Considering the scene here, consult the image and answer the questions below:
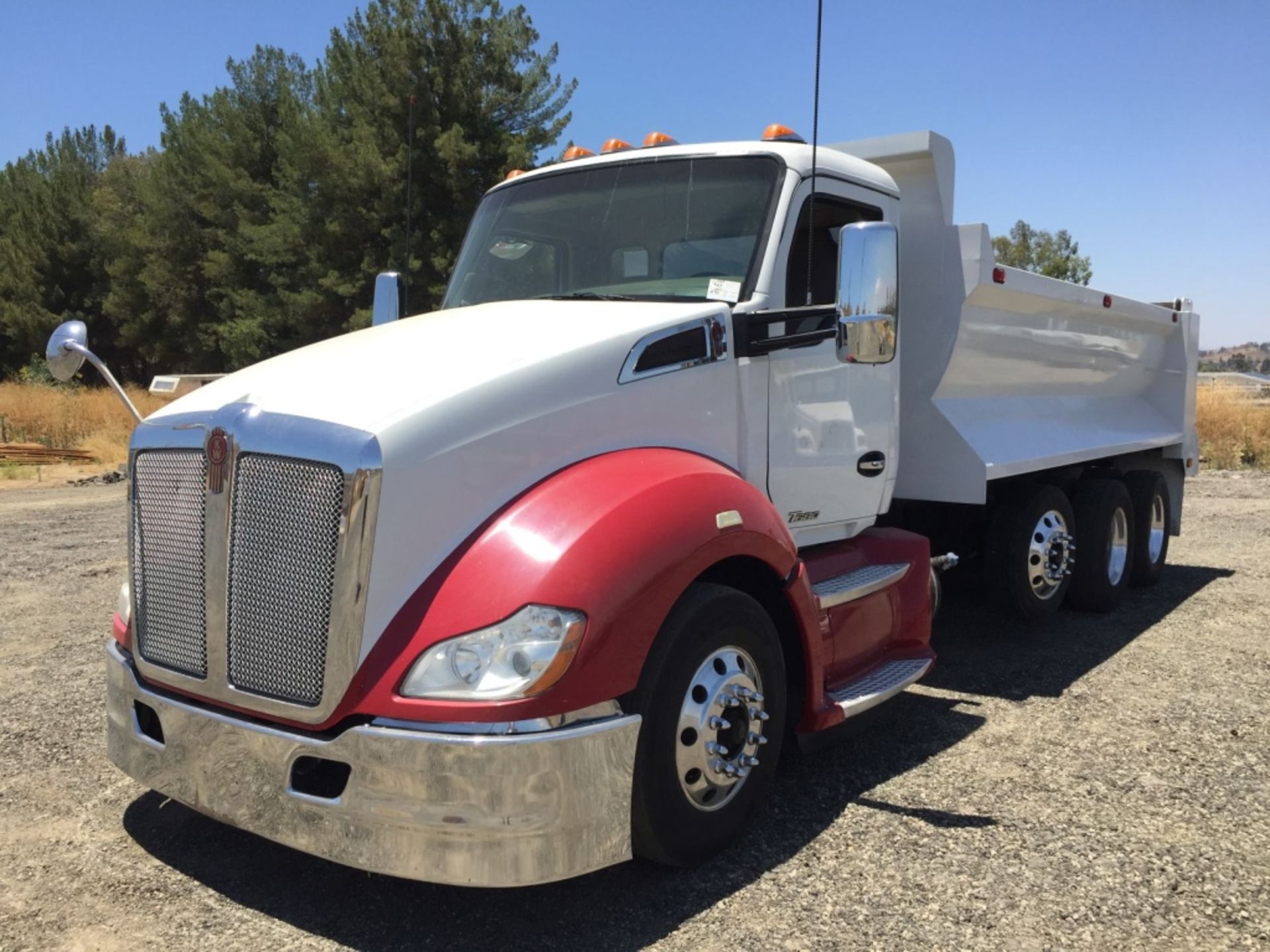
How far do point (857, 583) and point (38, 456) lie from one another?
19.2 m

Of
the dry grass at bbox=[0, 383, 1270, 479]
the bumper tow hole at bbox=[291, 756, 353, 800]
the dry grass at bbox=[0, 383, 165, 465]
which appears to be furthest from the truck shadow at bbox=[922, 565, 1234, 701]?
the dry grass at bbox=[0, 383, 165, 465]

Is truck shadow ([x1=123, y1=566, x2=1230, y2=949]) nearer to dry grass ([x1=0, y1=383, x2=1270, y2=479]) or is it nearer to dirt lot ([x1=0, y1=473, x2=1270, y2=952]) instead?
dirt lot ([x1=0, y1=473, x2=1270, y2=952])

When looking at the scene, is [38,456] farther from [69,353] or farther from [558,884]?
[558,884]

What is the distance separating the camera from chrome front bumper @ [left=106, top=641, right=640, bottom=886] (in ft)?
8.75

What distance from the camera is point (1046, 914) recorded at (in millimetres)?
3154

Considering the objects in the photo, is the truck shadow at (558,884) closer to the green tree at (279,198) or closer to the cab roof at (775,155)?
the cab roof at (775,155)

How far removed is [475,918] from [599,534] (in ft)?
4.11

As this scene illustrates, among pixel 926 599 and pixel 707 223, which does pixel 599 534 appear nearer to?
pixel 707 223

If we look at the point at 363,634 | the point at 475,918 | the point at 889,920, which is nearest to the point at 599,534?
the point at 363,634

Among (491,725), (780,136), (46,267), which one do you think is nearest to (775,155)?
(780,136)

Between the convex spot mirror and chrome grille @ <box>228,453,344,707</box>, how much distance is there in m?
1.30

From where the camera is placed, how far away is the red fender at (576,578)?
2.77 m

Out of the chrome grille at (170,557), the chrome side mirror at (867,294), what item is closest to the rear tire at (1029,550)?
the chrome side mirror at (867,294)

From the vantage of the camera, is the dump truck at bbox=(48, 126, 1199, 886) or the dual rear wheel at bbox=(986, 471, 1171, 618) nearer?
the dump truck at bbox=(48, 126, 1199, 886)
